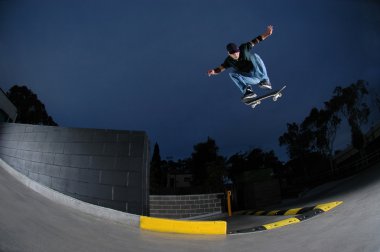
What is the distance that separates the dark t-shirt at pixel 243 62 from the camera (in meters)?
4.60

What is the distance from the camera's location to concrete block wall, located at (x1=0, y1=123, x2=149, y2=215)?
3400 mm

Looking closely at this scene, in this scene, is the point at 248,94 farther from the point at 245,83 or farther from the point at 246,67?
the point at 246,67

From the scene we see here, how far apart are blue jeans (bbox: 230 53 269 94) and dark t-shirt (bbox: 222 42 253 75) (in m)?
0.08

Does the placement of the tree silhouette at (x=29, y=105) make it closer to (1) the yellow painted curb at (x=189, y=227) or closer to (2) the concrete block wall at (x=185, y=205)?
(1) the yellow painted curb at (x=189, y=227)

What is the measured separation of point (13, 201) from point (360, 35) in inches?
416

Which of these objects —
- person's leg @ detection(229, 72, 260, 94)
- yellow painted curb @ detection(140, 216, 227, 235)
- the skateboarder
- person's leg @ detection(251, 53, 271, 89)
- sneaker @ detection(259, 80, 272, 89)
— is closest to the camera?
yellow painted curb @ detection(140, 216, 227, 235)

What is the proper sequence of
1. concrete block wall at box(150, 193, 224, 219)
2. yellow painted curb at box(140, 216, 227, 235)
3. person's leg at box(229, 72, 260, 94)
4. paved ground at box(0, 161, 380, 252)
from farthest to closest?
1. concrete block wall at box(150, 193, 224, 219)
2. person's leg at box(229, 72, 260, 94)
3. yellow painted curb at box(140, 216, 227, 235)
4. paved ground at box(0, 161, 380, 252)

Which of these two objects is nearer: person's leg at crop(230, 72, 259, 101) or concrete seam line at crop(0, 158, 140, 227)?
concrete seam line at crop(0, 158, 140, 227)

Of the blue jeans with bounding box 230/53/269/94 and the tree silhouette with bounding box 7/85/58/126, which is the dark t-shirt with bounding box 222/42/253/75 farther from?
the tree silhouette with bounding box 7/85/58/126

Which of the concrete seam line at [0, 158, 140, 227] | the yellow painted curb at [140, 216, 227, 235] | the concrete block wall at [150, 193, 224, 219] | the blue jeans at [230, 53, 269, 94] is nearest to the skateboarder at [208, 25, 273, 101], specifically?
the blue jeans at [230, 53, 269, 94]

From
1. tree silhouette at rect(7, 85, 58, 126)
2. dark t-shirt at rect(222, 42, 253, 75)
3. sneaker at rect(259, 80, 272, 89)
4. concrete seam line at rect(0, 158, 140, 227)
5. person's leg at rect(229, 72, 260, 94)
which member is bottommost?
concrete seam line at rect(0, 158, 140, 227)

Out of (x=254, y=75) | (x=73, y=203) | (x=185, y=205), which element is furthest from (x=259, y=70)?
(x=185, y=205)

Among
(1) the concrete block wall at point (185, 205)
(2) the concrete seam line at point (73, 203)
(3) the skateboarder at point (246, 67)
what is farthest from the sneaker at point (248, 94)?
(1) the concrete block wall at point (185, 205)

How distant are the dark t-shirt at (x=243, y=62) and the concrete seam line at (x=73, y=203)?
3.08m
